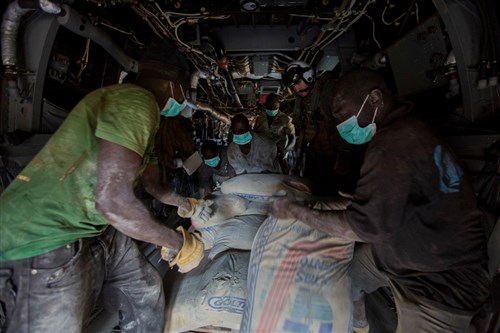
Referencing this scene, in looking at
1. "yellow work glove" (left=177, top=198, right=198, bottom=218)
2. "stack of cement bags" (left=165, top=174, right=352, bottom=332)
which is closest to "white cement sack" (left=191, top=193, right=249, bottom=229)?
"stack of cement bags" (left=165, top=174, right=352, bottom=332)

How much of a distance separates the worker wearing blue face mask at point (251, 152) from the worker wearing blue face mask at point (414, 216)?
239 cm

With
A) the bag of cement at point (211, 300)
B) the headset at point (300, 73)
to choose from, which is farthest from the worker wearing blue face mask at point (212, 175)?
the bag of cement at point (211, 300)

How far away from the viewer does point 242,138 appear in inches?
150

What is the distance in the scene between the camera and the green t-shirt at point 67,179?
47.3 inches

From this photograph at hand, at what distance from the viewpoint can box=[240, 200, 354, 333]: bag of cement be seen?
1438mm

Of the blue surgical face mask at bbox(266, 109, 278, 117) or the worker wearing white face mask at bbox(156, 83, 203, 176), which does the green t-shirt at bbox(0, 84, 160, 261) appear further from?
the blue surgical face mask at bbox(266, 109, 278, 117)

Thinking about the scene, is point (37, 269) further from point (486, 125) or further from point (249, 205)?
point (486, 125)

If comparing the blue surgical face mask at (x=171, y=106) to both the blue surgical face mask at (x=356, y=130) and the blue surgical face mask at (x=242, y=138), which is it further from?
the blue surgical face mask at (x=242, y=138)

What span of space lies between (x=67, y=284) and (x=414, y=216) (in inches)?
71.0

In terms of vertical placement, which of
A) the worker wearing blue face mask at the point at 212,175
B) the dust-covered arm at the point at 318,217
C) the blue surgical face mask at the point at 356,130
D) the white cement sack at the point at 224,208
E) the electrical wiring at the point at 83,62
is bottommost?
the worker wearing blue face mask at the point at 212,175

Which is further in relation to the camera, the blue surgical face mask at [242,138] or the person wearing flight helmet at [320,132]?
the blue surgical face mask at [242,138]

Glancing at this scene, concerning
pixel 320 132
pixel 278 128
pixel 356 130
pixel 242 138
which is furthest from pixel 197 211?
pixel 278 128

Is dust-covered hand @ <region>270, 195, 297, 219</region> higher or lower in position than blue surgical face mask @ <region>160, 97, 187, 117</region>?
lower

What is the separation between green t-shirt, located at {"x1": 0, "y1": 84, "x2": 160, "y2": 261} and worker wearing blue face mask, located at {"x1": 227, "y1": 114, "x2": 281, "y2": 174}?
2548mm
